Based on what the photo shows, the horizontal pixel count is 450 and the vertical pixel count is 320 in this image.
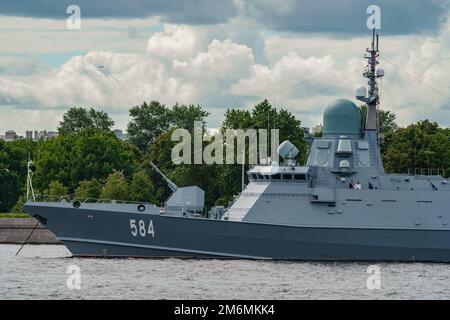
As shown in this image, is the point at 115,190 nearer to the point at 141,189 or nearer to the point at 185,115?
the point at 141,189

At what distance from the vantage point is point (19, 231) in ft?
215

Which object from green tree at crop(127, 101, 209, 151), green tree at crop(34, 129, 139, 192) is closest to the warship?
green tree at crop(34, 129, 139, 192)

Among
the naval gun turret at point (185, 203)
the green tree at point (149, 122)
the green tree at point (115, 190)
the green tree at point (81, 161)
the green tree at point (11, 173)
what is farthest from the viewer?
the green tree at point (149, 122)

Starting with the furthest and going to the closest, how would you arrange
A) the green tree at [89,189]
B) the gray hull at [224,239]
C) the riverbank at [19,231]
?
1. the green tree at [89,189]
2. the riverbank at [19,231]
3. the gray hull at [224,239]

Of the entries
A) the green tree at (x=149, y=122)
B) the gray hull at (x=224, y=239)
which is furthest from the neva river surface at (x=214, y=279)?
the green tree at (x=149, y=122)

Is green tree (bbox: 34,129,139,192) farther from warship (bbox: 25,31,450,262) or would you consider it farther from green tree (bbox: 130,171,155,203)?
warship (bbox: 25,31,450,262)

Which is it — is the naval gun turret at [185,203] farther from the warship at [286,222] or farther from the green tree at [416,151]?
the green tree at [416,151]

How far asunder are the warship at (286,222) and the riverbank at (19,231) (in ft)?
59.9

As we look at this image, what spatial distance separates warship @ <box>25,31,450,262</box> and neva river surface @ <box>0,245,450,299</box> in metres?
0.68

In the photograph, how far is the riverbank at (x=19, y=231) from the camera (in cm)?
6519

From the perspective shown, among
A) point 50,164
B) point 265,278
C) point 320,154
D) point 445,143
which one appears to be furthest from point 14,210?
point 265,278

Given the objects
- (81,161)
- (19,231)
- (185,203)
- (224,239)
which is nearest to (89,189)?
(19,231)

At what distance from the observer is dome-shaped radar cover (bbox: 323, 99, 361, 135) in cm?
4816
